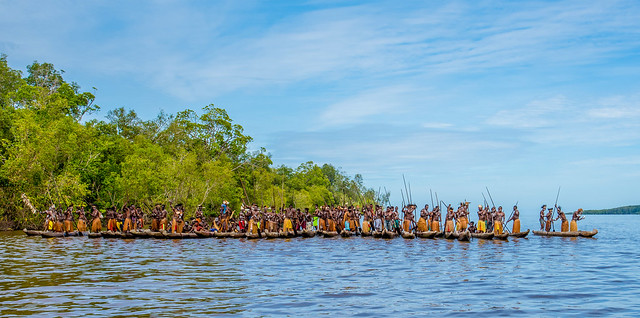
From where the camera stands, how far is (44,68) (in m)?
68.2

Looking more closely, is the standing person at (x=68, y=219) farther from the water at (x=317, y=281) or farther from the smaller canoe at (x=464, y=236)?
the smaller canoe at (x=464, y=236)

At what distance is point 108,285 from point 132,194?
36.2 m

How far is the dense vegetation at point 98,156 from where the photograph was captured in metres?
45.8

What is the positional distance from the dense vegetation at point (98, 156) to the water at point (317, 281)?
17156 millimetres

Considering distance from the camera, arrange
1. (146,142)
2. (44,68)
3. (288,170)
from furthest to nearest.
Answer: (288,170) < (44,68) < (146,142)

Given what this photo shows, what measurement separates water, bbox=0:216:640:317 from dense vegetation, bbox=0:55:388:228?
56.3ft

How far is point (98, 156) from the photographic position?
5381 centimetres

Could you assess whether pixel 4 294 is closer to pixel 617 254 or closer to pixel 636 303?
pixel 636 303

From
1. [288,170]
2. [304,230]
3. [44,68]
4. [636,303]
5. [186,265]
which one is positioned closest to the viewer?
[636,303]

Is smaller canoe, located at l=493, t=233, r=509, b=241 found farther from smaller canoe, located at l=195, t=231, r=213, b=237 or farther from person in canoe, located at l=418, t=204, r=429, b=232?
smaller canoe, located at l=195, t=231, r=213, b=237

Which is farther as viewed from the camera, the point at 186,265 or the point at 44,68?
the point at 44,68

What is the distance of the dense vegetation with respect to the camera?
45.8m

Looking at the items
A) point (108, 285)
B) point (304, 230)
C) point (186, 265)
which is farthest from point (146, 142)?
point (108, 285)

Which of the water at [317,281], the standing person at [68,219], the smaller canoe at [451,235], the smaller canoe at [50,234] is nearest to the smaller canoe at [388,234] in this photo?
the smaller canoe at [451,235]
